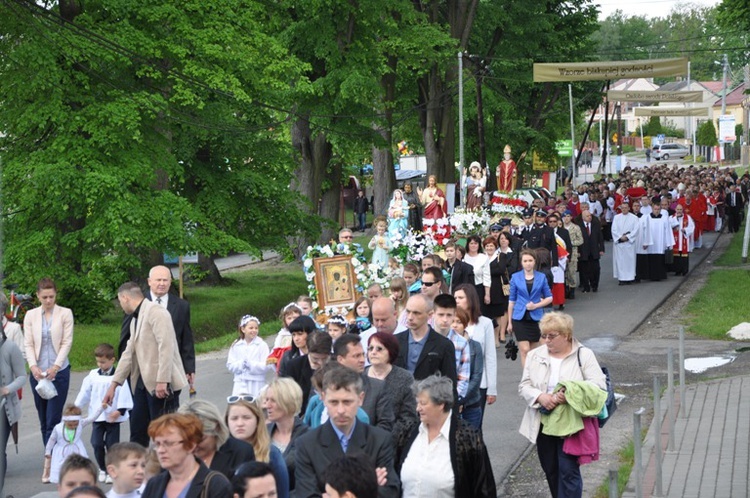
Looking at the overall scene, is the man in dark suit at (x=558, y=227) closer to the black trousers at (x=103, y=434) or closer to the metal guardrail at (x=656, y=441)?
the metal guardrail at (x=656, y=441)

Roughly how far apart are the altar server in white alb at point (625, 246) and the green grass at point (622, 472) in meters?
16.0

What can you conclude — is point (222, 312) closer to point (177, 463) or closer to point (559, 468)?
point (559, 468)

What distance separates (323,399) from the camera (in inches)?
289

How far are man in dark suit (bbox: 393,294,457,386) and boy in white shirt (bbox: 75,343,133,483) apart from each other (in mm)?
3219

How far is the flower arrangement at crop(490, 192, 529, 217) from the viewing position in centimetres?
2652

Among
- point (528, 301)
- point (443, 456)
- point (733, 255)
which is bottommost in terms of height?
point (733, 255)

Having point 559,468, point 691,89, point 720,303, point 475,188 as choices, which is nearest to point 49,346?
point 559,468

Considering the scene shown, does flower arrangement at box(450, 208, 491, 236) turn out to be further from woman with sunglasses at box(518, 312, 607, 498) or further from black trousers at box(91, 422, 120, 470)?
woman with sunglasses at box(518, 312, 607, 498)

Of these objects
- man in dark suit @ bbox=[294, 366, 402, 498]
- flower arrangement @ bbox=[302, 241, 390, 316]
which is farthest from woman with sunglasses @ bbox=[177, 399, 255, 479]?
flower arrangement @ bbox=[302, 241, 390, 316]

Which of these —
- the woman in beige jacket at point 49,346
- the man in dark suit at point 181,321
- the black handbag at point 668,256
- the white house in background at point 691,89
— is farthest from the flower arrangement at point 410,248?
the white house in background at point 691,89

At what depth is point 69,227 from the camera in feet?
72.9

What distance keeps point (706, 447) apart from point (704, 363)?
20.8ft

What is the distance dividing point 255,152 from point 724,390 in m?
14.1

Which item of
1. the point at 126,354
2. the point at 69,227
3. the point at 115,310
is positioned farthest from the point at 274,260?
the point at 126,354
